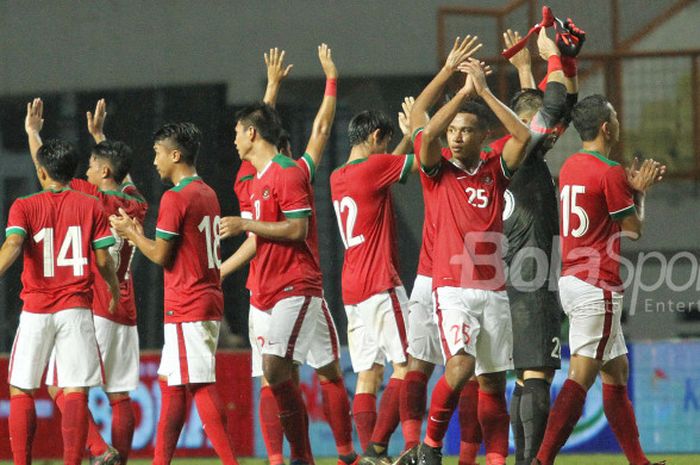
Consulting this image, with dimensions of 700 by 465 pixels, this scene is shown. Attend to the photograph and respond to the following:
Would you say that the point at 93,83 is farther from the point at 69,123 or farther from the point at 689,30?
the point at 689,30

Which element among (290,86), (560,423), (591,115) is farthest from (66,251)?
(290,86)

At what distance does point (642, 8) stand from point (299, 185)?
5531mm

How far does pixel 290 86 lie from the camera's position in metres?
10.4

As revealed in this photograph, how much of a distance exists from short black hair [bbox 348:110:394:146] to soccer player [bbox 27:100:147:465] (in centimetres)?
137

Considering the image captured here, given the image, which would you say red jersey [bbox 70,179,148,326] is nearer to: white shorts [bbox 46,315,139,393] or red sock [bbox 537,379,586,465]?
white shorts [bbox 46,315,139,393]

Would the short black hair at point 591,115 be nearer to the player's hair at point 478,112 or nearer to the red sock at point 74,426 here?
the player's hair at point 478,112

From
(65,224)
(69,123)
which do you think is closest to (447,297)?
(65,224)

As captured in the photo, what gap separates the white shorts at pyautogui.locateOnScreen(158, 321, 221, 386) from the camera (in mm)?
6383

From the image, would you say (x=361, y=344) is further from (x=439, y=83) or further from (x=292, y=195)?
(x=439, y=83)

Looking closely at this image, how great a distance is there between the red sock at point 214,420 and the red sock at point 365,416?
39.7 inches

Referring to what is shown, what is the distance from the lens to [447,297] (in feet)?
20.0

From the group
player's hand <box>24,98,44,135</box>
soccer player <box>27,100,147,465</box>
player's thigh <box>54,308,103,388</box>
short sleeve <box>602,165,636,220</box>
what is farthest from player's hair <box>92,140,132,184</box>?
short sleeve <box>602,165,636,220</box>

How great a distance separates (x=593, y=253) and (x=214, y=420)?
80.9 inches

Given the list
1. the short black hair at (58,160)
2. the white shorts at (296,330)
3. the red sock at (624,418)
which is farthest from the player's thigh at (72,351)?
the red sock at (624,418)
